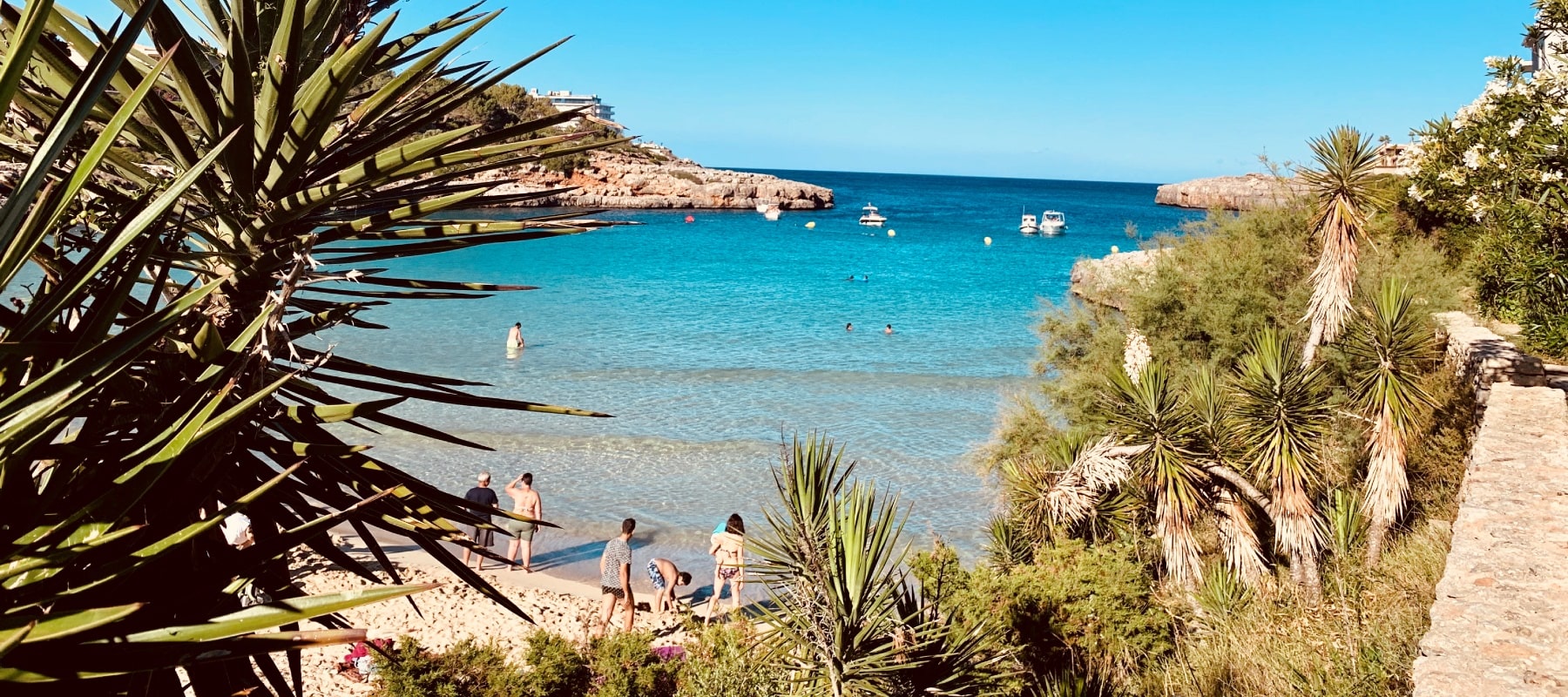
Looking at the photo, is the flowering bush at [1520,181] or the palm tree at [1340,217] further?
the palm tree at [1340,217]

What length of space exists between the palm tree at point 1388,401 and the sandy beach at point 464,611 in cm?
737

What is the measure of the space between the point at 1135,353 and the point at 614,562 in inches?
323

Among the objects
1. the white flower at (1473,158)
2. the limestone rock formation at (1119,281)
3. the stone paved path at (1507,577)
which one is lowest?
the stone paved path at (1507,577)

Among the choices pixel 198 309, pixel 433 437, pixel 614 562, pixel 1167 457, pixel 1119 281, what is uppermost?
pixel 198 309

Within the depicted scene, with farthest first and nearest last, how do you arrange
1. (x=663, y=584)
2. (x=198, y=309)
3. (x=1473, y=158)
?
(x=663, y=584)
(x=1473, y=158)
(x=198, y=309)

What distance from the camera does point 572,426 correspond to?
2094cm

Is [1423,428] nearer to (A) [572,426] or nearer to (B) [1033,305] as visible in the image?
(A) [572,426]

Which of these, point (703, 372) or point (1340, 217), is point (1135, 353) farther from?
point (703, 372)

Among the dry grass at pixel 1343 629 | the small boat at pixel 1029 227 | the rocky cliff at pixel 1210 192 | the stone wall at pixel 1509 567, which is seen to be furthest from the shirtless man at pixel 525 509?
the rocky cliff at pixel 1210 192

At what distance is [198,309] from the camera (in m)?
1.98

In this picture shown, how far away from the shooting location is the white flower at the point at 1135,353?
14453 mm

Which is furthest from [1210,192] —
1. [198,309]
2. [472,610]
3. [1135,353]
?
[198,309]

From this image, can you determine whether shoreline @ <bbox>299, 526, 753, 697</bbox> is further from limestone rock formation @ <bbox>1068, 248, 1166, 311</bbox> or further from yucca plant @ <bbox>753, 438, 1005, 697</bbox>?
limestone rock formation @ <bbox>1068, 248, 1166, 311</bbox>

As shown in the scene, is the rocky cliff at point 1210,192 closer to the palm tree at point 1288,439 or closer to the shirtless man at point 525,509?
the palm tree at point 1288,439
